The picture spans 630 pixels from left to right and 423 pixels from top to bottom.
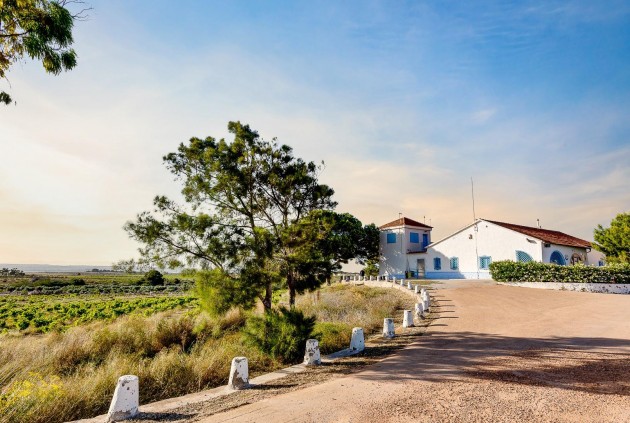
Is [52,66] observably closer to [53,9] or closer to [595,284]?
[53,9]

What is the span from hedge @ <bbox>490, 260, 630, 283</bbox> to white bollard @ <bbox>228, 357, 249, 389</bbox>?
23202mm

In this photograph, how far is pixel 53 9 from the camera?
582 cm

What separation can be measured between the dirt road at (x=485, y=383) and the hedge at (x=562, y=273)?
13.3m

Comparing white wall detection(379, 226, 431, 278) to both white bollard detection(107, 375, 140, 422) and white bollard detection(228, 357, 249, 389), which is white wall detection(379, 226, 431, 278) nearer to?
white bollard detection(228, 357, 249, 389)

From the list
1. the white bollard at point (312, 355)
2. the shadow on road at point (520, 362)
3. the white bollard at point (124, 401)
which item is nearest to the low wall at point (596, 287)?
the shadow on road at point (520, 362)

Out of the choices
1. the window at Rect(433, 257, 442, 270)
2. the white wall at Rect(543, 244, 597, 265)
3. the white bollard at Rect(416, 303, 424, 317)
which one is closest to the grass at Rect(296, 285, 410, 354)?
the white bollard at Rect(416, 303, 424, 317)

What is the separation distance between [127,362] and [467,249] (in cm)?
3019

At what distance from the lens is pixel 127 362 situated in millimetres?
7578

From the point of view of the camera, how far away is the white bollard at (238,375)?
6.20 m

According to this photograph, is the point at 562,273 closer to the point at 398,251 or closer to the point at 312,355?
the point at 398,251

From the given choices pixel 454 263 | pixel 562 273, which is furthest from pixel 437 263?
pixel 562 273

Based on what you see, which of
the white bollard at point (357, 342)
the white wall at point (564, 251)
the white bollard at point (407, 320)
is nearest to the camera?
the white bollard at point (357, 342)

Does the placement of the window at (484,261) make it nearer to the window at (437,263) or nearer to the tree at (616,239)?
the window at (437,263)

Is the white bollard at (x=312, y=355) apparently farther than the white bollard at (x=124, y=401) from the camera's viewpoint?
Yes
